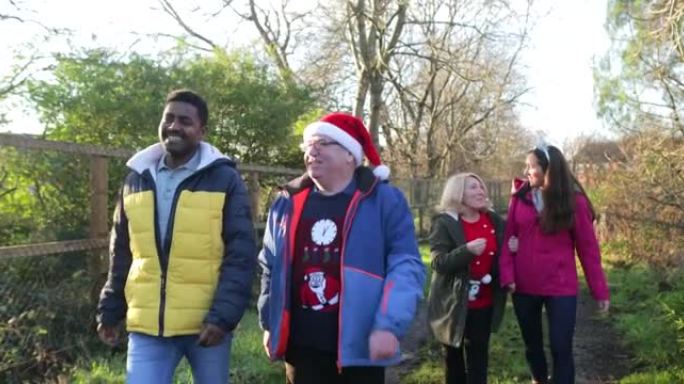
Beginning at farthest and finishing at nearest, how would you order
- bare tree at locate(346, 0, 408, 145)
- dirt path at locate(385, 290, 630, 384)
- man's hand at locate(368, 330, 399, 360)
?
bare tree at locate(346, 0, 408, 145)
dirt path at locate(385, 290, 630, 384)
man's hand at locate(368, 330, 399, 360)

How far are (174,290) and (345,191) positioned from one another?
2.91ft

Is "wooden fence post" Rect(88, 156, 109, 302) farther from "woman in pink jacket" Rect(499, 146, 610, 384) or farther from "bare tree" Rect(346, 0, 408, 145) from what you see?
"bare tree" Rect(346, 0, 408, 145)

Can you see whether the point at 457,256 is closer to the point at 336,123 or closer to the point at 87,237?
the point at 336,123

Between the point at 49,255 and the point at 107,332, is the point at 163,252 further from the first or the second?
the point at 49,255

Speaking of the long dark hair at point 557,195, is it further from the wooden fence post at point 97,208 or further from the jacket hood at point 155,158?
the wooden fence post at point 97,208

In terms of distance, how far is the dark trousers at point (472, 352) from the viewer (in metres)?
4.46

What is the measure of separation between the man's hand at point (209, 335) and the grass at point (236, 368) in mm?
1684

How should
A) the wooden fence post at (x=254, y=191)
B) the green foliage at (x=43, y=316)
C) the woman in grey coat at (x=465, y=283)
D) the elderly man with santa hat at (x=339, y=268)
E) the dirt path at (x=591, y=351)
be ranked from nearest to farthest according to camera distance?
1. the elderly man with santa hat at (x=339, y=268)
2. the woman in grey coat at (x=465, y=283)
3. the green foliage at (x=43, y=316)
4. the dirt path at (x=591, y=351)
5. the wooden fence post at (x=254, y=191)

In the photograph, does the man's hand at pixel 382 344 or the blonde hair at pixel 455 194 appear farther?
the blonde hair at pixel 455 194

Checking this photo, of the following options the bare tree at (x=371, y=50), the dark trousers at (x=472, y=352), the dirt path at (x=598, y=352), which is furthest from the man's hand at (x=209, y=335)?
the bare tree at (x=371, y=50)

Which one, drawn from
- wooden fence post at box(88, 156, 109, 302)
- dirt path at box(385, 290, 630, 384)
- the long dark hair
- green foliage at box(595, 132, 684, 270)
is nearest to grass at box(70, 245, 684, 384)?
dirt path at box(385, 290, 630, 384)

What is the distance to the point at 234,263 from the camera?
3059mm

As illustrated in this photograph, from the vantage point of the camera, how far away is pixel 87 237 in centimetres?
541

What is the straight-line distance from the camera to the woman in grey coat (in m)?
4.43
